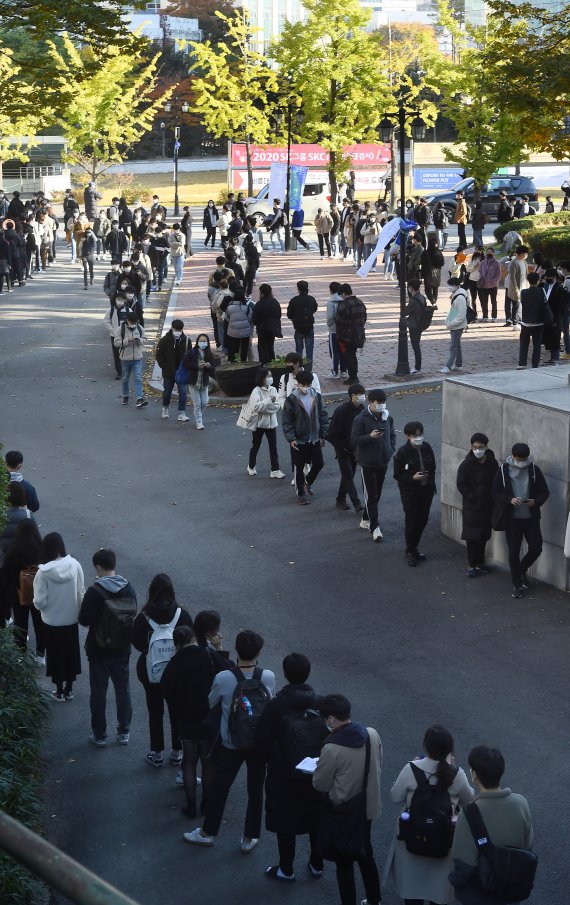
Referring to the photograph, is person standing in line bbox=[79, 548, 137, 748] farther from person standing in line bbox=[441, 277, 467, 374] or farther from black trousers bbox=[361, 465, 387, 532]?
person standing in line bbox=[441, 277, 467, 374]

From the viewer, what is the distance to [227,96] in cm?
5381

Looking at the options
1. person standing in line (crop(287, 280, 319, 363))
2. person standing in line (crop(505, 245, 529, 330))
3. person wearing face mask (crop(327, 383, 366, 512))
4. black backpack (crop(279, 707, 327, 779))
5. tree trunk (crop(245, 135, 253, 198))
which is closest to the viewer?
black backpack (crop(279, 707, 327, 779))

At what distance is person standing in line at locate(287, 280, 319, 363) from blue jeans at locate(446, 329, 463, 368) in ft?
7.87

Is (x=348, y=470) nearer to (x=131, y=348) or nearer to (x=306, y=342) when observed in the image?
(x=131, y=348)

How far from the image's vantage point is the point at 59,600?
8844 mm

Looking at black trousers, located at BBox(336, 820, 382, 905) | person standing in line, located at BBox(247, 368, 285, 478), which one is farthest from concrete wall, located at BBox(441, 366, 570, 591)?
black trousers, located at BBox(336, 820, 382, 905)

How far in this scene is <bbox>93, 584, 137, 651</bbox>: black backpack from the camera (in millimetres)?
8250

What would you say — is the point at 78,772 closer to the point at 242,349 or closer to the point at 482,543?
the point at 482,543

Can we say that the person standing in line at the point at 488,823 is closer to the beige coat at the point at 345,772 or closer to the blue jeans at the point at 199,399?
the beige coat at the point at 345,772

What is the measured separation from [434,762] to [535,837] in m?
1.76

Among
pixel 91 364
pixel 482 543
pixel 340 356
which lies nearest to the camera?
pixel 482 543

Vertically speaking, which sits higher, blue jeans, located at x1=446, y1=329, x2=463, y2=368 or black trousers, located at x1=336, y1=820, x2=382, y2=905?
blue jeans, located at x1=446, y1=329, x2=463, y2=368

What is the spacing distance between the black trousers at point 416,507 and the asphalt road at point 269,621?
444 mm

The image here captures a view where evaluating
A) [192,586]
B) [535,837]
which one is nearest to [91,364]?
[192,586]
